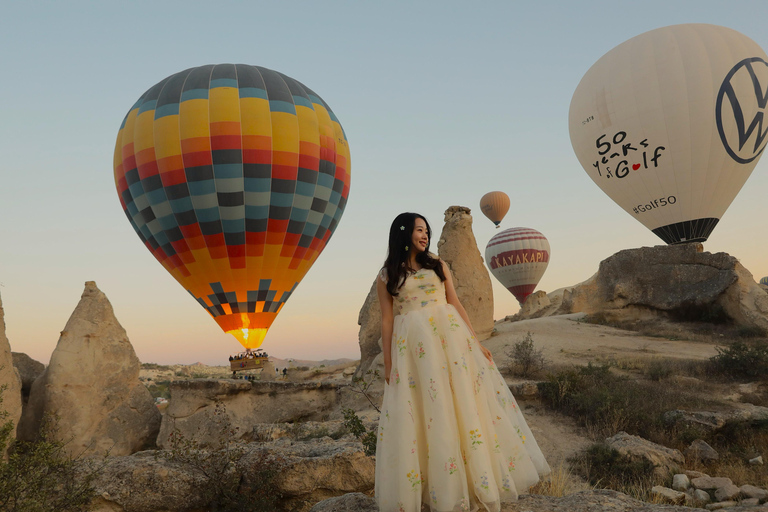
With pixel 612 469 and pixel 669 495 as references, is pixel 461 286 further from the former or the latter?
pixel 669 495

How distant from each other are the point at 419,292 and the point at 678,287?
16245mm

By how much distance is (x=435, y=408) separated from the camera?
2975 millimetres

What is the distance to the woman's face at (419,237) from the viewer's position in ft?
10.8

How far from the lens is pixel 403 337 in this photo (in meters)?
3.13

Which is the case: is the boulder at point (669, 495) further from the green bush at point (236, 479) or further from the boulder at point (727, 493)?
the green bush at point (236, 479)

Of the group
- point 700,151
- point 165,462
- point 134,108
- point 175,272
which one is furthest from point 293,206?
point 700,151

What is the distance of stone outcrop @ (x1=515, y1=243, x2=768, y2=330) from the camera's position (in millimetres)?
15047

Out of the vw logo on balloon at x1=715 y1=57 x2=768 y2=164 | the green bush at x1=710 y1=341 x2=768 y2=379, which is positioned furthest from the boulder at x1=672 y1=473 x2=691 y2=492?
the vw logo on balloon at x1=715 y1=57 x2=768 y2=164

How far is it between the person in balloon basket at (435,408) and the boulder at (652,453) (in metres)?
3.04

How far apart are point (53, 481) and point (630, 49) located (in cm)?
2241

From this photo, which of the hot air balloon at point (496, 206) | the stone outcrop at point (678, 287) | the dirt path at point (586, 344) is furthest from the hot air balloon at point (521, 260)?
the dirt path at point (586, 344)

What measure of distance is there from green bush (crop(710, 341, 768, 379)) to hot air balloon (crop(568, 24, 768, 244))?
10377 millimetres

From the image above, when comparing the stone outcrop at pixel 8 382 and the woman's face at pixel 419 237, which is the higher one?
the woman's face at pixel 419 237

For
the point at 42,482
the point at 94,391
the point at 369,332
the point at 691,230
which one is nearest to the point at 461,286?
the point at 369,332
